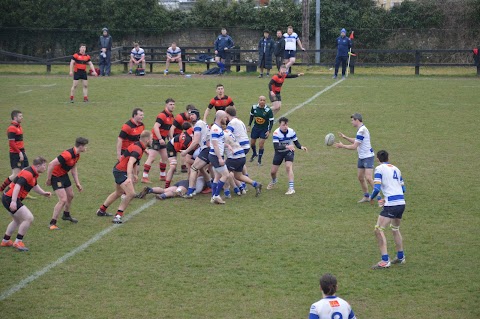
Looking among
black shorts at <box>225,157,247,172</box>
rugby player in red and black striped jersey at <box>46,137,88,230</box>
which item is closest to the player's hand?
rugby player in red and black striped jersey at <box>46,137,88,230</box>

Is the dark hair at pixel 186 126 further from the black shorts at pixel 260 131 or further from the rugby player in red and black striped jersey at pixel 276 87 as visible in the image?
the rugby player in red and black striped jersey at pixel 276 87

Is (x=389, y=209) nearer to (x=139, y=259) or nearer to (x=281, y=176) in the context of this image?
(x=139, y=259)

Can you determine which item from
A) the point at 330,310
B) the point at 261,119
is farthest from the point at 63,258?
the point at 261,119

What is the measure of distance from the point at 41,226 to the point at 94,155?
728 centimetres

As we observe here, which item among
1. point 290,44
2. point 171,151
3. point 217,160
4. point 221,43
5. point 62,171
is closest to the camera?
point 62,171

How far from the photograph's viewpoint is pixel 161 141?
1822cm

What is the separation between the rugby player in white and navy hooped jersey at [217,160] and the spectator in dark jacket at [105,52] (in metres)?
24.7

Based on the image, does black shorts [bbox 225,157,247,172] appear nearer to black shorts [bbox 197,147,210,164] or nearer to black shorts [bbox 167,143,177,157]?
black shorts [bbox 197,147,210,164]

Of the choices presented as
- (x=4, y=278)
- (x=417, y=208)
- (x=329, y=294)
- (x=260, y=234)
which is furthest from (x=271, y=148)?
(x=329, y=294)

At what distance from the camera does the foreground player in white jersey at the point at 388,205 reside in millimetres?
11781

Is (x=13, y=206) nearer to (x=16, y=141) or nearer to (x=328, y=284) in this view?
(x=16, y=141)

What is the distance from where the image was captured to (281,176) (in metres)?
18.9

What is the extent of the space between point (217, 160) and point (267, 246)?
3.28m

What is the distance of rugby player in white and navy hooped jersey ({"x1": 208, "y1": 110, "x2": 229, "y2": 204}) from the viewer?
1584 centimetres
